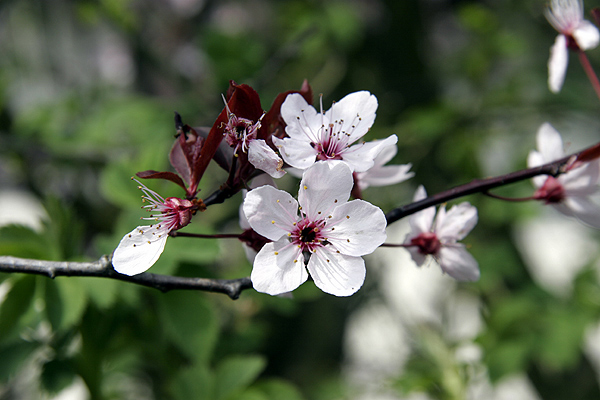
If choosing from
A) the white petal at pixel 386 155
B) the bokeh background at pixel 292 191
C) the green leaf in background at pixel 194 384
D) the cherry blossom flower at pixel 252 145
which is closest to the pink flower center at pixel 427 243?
the white petal at pixel 386 155

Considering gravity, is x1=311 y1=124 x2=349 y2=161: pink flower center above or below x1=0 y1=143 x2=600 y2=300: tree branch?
above

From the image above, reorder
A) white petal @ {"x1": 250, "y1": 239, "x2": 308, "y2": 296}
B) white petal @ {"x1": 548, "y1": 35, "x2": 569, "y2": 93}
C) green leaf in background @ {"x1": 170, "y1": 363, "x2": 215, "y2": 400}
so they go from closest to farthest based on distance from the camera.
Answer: white petal @ {"x1": 250, "y1": 239, "x2": 308, "y2": 296}
white petal @ {"x1": 548, "y1": 35, "x2": 569, "y2": 93}
green leaf in background @ {"x1": 170, "y1": 363, "x2": 215, "y2": 400}

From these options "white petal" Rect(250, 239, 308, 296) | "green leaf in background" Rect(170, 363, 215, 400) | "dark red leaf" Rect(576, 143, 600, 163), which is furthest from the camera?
"green leaf in background" Rect(170, 363, 215, 400)

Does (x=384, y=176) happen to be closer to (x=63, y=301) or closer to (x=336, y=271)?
(x=336, y=271)

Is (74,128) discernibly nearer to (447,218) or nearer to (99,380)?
(99,380)

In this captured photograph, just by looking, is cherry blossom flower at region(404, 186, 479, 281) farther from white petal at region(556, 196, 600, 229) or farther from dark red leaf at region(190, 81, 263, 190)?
dark red leaf at region(190, 81, 263, 190)

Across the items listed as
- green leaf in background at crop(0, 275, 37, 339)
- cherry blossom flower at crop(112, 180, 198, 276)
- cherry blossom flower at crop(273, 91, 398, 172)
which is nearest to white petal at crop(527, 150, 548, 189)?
cherry blossom flower at crop(273, 91, 398, 172)

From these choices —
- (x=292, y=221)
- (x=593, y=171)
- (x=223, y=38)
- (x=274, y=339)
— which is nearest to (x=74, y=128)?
(x=223, y=38)
